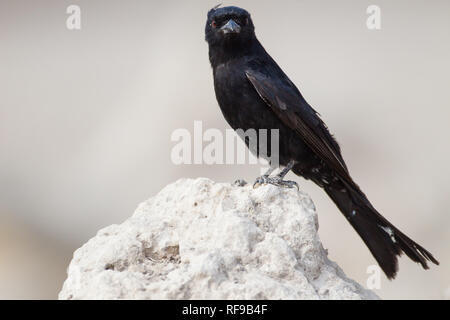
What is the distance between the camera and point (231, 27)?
6.33 meters

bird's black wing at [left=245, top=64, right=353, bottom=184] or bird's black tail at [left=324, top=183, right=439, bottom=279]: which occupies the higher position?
bird's black wing at [left=245, top=64, right=353, bottom=184]

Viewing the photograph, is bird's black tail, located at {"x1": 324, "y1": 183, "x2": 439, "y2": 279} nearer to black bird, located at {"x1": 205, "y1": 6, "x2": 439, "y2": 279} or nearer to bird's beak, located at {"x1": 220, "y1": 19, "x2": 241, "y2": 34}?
black bird, located at {"x1": 205, "y1": 6, "x2": 439, "y2": 279}

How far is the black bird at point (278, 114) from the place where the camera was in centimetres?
624

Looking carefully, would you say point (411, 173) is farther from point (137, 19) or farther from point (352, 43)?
point (137, 19)

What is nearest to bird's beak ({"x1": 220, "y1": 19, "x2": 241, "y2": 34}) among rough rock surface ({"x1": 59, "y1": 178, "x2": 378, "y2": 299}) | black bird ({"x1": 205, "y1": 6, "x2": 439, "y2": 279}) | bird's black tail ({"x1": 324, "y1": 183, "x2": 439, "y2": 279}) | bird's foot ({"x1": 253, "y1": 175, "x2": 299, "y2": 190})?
black bird ({"x1": 205, "y1": 6, "x2": 439, "y2": 279})

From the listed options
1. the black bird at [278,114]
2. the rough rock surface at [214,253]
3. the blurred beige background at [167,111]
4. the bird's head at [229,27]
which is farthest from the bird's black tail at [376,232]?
the blurred beige background at [167,111]

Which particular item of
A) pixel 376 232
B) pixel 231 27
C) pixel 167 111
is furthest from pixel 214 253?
pixel 167 111

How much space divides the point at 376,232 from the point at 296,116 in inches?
44.4

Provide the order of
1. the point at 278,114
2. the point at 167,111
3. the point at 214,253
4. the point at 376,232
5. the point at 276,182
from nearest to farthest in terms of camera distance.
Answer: the point at 214,253
the point at 276,182
the point at 376,232
the point at 278,114
the point at 167,111

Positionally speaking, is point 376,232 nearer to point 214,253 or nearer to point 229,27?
point 229,27

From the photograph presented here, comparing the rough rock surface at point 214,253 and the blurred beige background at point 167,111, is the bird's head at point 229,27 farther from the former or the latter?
the blurred beige background at point 167,111

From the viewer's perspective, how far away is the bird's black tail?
574cm

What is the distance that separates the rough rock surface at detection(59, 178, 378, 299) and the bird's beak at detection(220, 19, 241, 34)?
178 centimetres

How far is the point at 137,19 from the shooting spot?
16.2 metres
